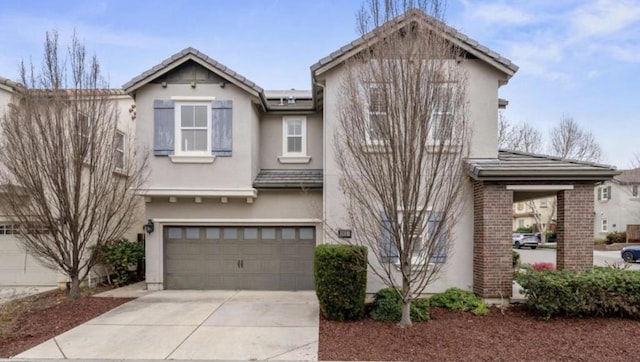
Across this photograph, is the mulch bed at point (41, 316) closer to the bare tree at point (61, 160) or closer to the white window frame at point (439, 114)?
the bare tree at point (61, 160)

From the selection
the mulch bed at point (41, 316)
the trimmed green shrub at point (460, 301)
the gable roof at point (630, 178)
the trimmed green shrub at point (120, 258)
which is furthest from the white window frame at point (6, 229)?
the gable roof at point (630, 178)

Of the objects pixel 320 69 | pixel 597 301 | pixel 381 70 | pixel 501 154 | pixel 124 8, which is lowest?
pixel 597 301

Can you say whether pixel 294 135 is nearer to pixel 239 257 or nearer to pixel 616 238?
pixel 239 257

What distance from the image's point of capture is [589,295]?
7602 mm

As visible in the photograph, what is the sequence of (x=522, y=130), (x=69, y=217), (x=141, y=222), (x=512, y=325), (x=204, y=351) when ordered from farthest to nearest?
(x=522, y=130) → (x=141, y=222) → (x=69, y=217) → (x=512, y=325) → (x=204, y=351)

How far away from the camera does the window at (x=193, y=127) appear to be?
10875 mm

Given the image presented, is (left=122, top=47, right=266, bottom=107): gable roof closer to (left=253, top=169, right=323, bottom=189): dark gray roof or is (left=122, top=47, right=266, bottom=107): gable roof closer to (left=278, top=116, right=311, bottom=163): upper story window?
(left=278, top=116, right=311, bottom=163): upper story window

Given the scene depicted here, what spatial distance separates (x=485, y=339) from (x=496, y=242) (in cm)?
278

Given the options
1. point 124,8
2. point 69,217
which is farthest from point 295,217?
point 124,8

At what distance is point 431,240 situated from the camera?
7.04 meters

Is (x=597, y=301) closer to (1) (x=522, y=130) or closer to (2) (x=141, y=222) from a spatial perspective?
(2) (x=141, y=222)

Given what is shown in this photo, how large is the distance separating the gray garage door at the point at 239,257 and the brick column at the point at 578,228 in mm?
6759

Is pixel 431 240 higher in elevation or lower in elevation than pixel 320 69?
lower

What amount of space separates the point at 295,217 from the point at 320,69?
14.8 feet
